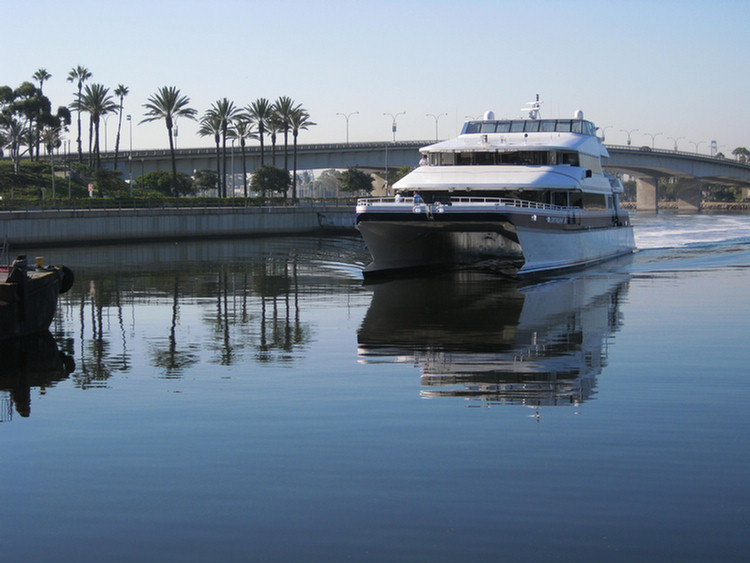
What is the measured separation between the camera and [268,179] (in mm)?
110938

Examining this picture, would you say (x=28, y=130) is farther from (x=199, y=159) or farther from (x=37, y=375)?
(x=37, y=375)

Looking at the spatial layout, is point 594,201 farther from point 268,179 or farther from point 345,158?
point 345,158

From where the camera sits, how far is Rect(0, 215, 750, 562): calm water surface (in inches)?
349

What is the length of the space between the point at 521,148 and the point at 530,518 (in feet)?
108

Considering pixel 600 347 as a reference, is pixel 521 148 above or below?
above

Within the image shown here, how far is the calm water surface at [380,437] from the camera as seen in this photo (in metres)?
8.86

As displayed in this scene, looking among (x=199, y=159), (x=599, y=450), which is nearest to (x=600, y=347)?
(x=599, y=450)

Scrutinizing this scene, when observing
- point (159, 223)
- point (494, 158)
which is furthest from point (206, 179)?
point (494, 158)

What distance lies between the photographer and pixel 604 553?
8375 millimetres

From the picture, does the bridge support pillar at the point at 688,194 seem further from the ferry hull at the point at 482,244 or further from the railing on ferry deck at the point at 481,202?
the railing on ferry deck at the point at 481,202

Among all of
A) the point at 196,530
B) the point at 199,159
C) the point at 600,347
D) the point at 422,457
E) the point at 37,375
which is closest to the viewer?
the point at 196,530

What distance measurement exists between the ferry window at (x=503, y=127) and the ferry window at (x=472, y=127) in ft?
3.27

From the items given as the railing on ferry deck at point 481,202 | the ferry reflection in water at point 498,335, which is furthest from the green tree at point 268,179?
the ferry reflection in water at point 498,335

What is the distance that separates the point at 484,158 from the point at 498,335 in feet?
68.8
